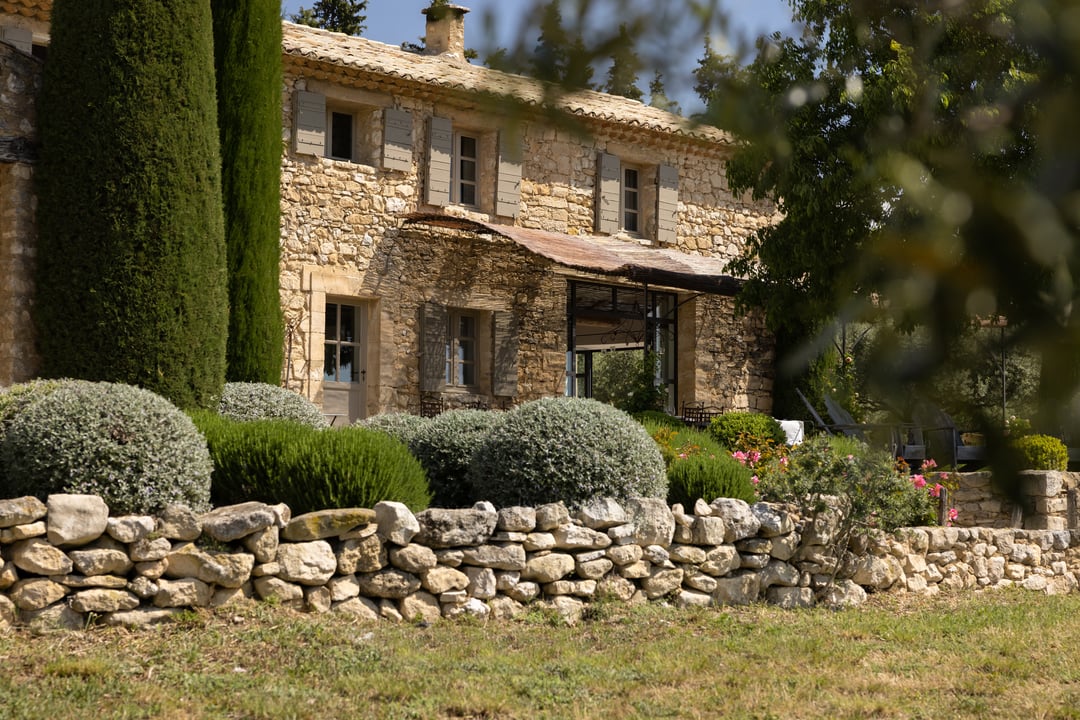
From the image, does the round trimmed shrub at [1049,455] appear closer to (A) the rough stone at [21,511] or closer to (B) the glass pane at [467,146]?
(B) the glass pane at [467,146]

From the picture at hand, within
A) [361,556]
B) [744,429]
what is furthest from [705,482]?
[744,429]

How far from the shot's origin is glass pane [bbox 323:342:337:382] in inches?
555

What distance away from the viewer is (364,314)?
14.4 m

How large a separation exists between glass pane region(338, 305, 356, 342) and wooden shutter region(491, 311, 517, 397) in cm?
177

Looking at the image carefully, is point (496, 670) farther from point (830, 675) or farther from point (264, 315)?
point (264, 315)

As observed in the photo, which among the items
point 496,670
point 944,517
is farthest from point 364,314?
point 496,670

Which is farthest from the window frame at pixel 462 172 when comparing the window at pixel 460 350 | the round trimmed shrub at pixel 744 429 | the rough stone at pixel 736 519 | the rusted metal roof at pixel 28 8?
the rough stone at pixel 736 519

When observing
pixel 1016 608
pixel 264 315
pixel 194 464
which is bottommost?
pixel 1016 608

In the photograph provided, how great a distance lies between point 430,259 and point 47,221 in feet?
18.2

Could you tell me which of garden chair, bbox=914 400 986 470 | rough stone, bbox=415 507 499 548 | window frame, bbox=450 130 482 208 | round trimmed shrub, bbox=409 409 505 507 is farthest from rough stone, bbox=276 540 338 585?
window frame, bbox=450 130 482 208

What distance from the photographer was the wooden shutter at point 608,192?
16062 millimetres

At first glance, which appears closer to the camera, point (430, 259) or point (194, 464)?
point (194, 464)

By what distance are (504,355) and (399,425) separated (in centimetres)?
591

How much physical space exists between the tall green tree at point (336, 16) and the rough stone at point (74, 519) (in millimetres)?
17434
